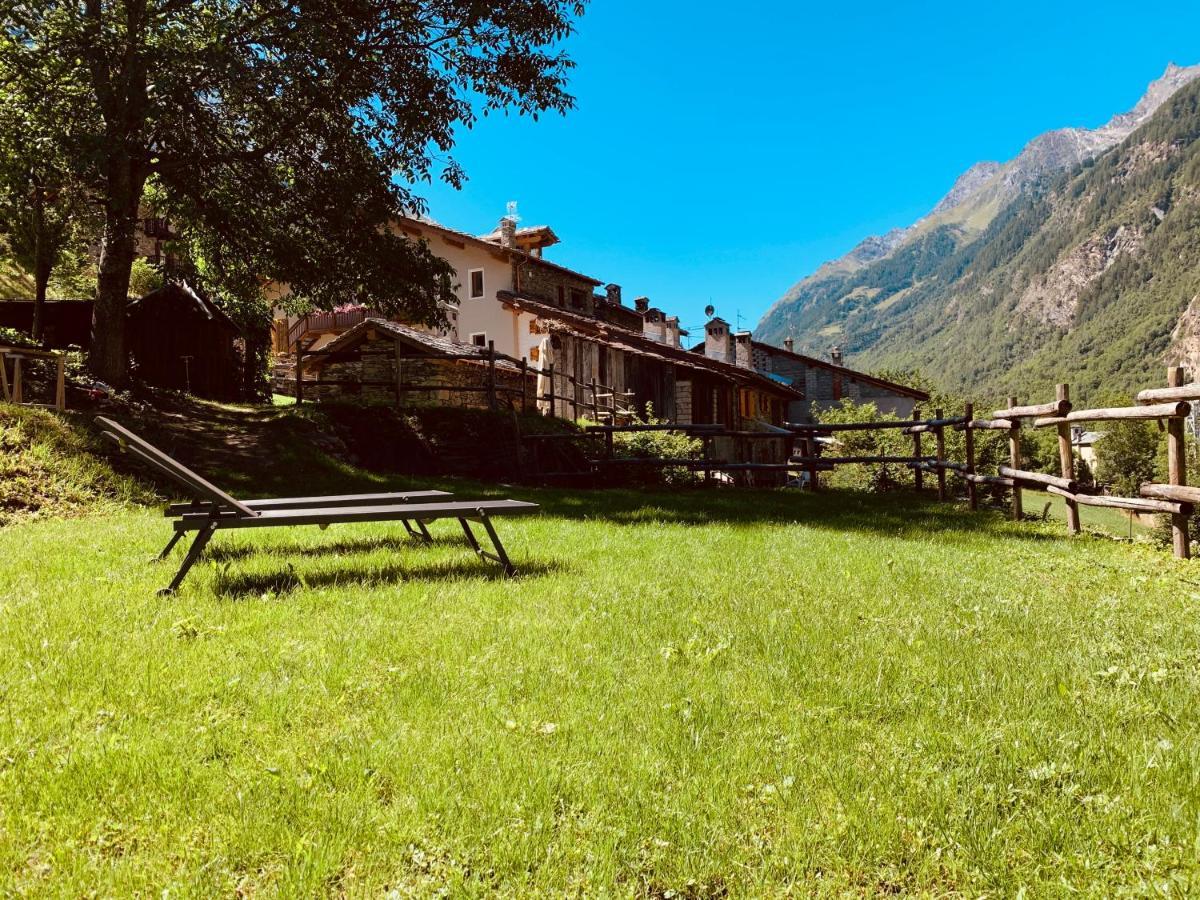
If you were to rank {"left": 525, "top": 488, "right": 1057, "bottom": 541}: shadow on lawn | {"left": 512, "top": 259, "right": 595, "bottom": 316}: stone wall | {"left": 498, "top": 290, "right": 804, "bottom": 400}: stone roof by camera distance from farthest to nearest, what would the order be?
{"left": 512, "top": 259, "right": 595, "bottom": 316}: stone wall → {"left": 498, "top": 290, "right": 804, "bottom": 400}: stone roof → {"left": 525, "top": 488, "right": 1057, "bottom": 541}: shadow on lawn

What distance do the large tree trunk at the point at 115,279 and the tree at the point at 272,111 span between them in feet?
0.11

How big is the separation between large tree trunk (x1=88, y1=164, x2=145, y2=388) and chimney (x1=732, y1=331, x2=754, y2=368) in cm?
3212

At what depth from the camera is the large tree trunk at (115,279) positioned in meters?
12.8

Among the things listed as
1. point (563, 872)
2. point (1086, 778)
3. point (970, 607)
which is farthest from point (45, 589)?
point (970, 607)

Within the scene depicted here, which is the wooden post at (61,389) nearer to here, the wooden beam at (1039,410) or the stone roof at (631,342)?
the wooden beam at (1039,410)

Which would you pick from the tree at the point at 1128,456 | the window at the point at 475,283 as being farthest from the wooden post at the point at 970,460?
the tree at the point at 1128,456

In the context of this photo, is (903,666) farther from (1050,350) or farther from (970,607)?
(1050,350)

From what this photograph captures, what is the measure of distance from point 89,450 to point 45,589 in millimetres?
7034

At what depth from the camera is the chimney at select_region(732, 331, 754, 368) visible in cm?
4122

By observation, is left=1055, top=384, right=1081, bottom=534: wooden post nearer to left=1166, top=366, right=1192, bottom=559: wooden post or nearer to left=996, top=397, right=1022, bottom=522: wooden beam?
left=996, top=397, right=1022, bottom=522: wooden beam

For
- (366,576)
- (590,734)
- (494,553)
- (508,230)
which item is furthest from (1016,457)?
(508,230)

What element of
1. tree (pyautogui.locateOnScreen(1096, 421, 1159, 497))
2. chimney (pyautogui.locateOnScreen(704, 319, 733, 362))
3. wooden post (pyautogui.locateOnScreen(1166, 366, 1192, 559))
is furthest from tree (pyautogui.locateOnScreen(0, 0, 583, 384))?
tree (pyautogui.locateOnScreen(1096, 421, 1159, 497))

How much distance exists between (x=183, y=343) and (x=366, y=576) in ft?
73.9

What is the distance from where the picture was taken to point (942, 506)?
11.6 meters
